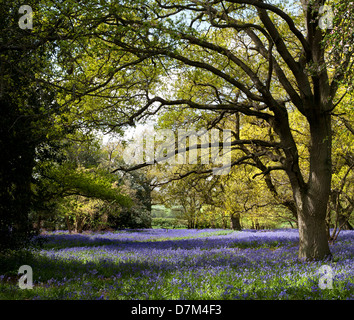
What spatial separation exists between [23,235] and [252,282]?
20.7ft

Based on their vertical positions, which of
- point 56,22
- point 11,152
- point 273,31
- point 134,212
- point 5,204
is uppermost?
point 273,31

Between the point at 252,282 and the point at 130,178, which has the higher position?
the point at 130,178

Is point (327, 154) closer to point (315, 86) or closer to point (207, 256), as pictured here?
point (315, 86)

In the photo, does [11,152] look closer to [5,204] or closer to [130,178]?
[5,204]

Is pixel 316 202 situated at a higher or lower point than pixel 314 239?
higher

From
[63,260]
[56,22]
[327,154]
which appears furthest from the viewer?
[63,260]

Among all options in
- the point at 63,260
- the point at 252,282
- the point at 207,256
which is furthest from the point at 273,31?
the point at 63,260

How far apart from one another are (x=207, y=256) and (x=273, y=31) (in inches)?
285

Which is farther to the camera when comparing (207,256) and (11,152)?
(207,256)

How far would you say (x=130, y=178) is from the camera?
3738cm

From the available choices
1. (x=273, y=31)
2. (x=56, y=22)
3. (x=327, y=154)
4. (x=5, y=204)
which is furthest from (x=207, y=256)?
(x=56, y=22)

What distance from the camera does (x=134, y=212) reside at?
121 feet
